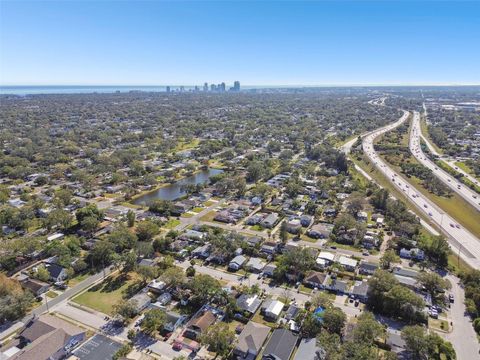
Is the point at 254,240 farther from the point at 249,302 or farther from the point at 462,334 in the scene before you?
the point at 462,334

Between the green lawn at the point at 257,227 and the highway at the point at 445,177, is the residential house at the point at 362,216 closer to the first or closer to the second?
the green lawn at the point at 257,227

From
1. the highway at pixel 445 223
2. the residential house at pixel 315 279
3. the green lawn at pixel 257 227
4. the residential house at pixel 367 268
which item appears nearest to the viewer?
the residential house at pixel 315 279

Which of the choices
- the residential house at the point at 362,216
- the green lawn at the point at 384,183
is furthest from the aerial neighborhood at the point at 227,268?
the green lawn at the point at 384,183

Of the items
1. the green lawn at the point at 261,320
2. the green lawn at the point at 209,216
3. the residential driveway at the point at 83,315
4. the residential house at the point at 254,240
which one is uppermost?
A: the residential house at the point at 254,240

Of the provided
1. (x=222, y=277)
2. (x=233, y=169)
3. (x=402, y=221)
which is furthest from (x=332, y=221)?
(x=233, y=169)

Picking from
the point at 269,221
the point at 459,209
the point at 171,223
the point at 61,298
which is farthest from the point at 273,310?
the point at 459,209

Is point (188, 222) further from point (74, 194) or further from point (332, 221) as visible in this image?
point (74, 194)
